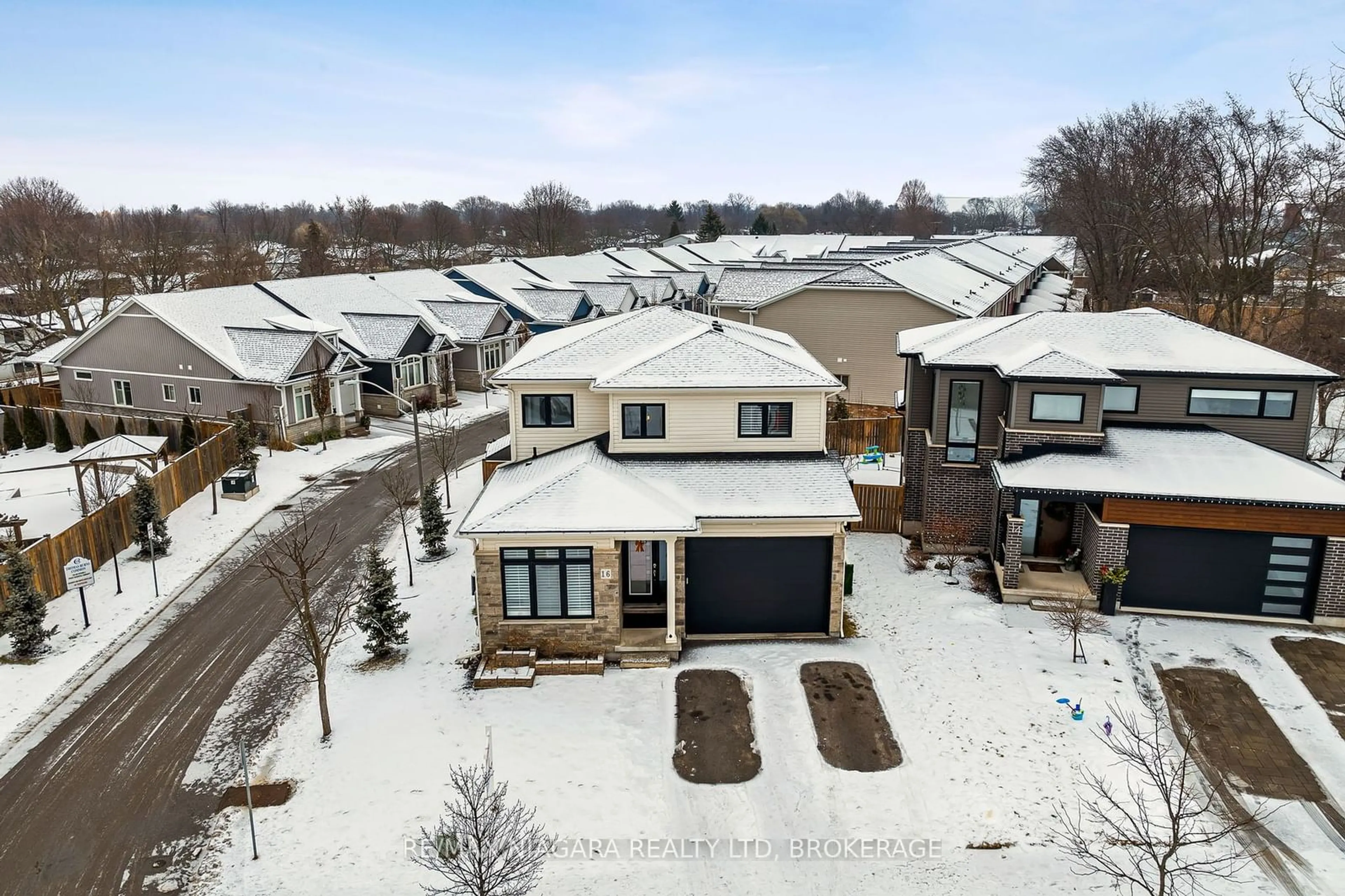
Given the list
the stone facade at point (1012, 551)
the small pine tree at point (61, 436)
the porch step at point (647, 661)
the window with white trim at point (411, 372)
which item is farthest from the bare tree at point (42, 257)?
the stone facade at point (1012, 551)

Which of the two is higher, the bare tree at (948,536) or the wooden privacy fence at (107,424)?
the wooden privacy fence at (107,424)

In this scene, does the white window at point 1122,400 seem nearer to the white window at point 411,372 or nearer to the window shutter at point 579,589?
the window shutter at point 579,589

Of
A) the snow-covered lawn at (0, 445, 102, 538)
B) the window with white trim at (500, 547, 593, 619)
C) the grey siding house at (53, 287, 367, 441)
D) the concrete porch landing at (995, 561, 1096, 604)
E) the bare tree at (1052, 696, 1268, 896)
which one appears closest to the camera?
the bare tree at (1052, 696, 1268, 896)

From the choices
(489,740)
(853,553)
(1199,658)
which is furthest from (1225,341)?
(489,740)

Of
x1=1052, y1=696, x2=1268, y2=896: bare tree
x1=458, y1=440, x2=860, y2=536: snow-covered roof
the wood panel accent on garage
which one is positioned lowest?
x1=1052, y1=696, x2=1268, y2=896: bare tree

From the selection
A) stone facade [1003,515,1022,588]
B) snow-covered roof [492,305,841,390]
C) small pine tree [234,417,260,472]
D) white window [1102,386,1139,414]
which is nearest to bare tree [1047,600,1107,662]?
stone facade [1003,515,1022,588]

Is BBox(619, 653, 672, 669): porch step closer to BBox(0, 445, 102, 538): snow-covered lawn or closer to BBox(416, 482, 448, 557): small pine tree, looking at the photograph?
BBox(416, 482, 448, 557): small pine tree
